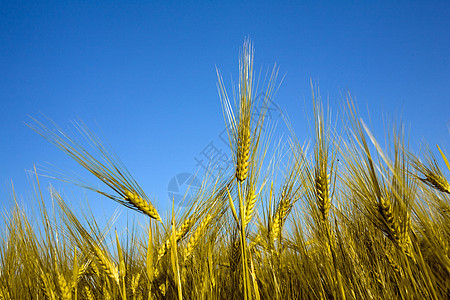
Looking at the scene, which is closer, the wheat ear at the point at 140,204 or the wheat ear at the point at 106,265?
the wheat ear at the point at 140,204

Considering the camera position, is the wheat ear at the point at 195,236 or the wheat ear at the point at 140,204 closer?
the wheat ear at the point at 140,204

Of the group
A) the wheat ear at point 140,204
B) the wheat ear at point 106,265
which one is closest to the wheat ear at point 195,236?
the wheat ear at point 140,204

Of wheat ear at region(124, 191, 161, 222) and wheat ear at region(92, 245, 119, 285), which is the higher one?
wheat ear at region(124, 191, 161, 222)

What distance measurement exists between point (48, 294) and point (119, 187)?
0.75m

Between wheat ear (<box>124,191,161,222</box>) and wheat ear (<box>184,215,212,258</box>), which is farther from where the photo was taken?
wheat ear (<box>184,215,212,258</box>)

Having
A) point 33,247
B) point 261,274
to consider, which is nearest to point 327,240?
point 261,274

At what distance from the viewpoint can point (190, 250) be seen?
4.99 ft

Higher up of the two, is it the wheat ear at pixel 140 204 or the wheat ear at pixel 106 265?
the wheat ear at pixel 140 204

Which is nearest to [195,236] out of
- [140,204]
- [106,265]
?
[140,204]

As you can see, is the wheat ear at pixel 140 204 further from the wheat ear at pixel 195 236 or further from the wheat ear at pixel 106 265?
the wheat ear at pixel 106 265

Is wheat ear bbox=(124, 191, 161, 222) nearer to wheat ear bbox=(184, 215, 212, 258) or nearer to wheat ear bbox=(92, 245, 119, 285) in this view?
wheat ear bbox=(184, 215, 212, 258)

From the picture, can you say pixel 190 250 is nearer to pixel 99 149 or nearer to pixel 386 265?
pixel 99 149

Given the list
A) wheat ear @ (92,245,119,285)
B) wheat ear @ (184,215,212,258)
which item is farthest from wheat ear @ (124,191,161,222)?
wheat ear @ (92,245,119,285)

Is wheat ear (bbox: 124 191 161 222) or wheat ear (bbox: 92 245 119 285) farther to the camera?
wheat ear (bbox: 92 245 119 285)
